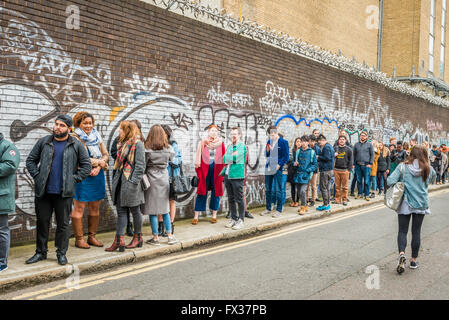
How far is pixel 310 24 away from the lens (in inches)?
766

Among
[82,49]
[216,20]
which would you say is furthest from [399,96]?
[82,49]

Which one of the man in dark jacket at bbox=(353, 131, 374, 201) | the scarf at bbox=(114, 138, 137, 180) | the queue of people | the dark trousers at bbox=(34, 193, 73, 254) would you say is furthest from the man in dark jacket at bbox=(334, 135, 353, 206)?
the dark trousers at bbox=(34, 193, 73, 254)

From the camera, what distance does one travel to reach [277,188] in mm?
9586

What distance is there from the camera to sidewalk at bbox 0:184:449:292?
16.1ft

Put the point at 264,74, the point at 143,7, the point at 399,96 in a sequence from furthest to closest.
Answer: the point at 399,96 < the point at 264,74 < the point at 143,7

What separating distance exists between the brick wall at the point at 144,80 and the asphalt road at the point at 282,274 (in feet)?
7.21

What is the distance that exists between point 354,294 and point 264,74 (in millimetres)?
7688

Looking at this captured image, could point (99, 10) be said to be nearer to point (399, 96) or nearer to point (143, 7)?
point (143, 7)

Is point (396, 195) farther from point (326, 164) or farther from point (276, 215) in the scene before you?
point (326, 164)

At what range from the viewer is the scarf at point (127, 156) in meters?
5.92

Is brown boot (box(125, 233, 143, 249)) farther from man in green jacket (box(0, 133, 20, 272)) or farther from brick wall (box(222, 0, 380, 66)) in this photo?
brick wall (box(222, 0, 380, 66))

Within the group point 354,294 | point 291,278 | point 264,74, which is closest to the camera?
point 354,294

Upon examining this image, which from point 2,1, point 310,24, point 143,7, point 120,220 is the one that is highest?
point 310,24

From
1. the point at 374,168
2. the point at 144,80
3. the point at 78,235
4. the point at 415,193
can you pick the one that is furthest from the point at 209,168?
the point at 374,168
